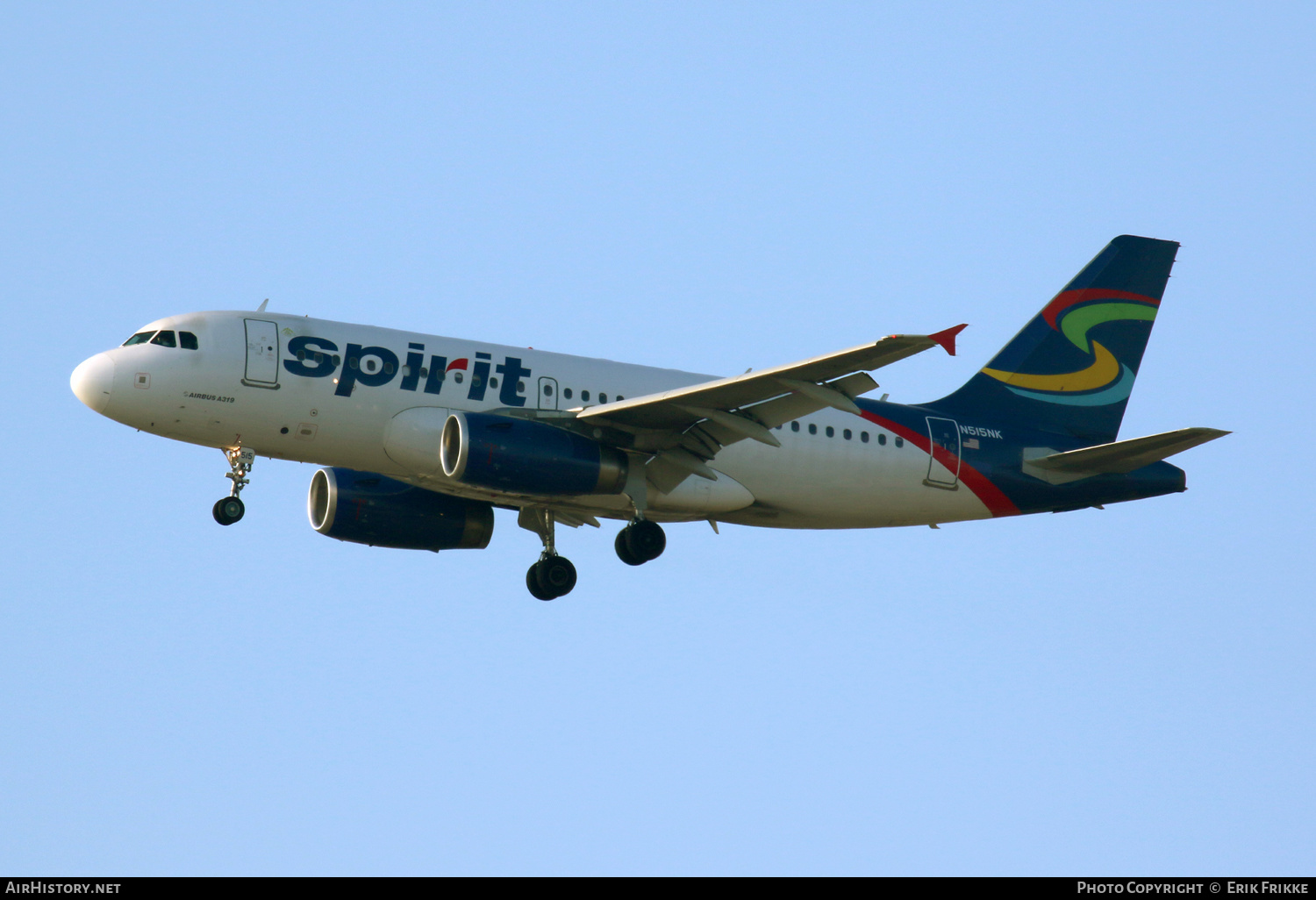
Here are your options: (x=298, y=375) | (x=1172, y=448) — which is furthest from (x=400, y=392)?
(x=1172, y=448)

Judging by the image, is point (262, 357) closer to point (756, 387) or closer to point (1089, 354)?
point (756, 387)

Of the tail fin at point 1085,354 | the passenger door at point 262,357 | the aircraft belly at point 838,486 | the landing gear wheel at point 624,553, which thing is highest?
the tail fin at point 1085,354

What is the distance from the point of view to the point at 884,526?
3534cm

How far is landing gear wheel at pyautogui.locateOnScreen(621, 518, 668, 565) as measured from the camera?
106 ft

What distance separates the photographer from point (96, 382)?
99.5ft

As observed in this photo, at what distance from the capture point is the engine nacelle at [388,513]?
115 ft

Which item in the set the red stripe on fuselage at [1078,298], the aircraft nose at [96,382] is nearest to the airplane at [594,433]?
the aircraft nose at [96,382]

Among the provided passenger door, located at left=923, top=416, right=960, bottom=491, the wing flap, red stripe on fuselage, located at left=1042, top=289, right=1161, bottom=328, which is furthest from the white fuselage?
red stripe on fuselage, located at left=1042, top=289, right=1161, bottom=328

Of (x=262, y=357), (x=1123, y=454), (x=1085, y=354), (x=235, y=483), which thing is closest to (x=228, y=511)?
(x=235, y=483)

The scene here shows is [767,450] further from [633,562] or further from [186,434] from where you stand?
[186,434]

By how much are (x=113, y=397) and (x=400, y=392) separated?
18.4 feet

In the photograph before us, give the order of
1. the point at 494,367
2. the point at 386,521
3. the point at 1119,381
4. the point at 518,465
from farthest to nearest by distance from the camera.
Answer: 1. the point at 1119,381
2. the point at 386,521
3. the point at 494,367
4. the point at 518,465

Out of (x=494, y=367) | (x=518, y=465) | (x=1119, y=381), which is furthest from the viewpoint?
(x=1119, y=381)

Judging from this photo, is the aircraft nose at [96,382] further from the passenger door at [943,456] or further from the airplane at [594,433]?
the passenger door at [943,456]
